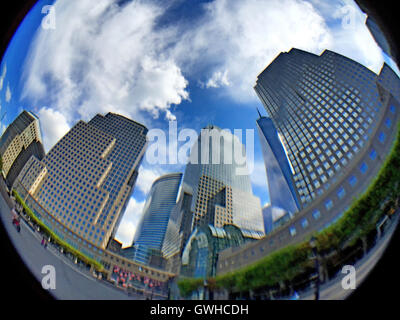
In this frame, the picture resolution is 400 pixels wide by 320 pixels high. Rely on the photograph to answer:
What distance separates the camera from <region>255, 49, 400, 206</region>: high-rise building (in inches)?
76.4

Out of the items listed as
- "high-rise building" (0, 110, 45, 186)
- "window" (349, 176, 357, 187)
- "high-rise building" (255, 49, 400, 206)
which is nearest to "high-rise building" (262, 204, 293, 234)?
"high-rise building" (255, 49, 400, 206)

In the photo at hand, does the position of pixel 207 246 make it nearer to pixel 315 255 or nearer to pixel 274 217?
pixel 274 217

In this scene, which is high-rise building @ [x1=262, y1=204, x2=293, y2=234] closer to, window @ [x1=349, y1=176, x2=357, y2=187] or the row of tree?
the row of tree

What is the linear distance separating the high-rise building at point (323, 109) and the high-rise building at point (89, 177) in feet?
6.46

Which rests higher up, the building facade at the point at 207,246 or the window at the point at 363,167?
the window at the point at 363,167

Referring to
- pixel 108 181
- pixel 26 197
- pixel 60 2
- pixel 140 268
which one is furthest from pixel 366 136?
pixel 60 2

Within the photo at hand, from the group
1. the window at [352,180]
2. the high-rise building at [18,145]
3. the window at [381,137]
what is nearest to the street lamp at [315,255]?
the window at [352,180]

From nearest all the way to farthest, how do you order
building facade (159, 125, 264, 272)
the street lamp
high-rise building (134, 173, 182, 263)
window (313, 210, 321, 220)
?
the street lamp
window (313, 210, 321, 220)
high-rise building (134, 173, 182, 263)
building facade (159, 125, 264, 272)

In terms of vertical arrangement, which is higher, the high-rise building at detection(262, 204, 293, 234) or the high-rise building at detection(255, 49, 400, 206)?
the high-rise building at detection(255, 49, 400, 206)

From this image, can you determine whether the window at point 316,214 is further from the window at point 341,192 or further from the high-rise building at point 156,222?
the high-rise building at point 156,222

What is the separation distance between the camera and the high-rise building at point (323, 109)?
6.37 ft

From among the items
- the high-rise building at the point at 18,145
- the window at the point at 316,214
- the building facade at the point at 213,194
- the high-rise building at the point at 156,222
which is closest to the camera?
the window at the point at 316,214

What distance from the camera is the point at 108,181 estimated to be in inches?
101

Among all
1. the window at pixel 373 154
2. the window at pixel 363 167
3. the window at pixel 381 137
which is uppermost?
the window at pixel 381 137
